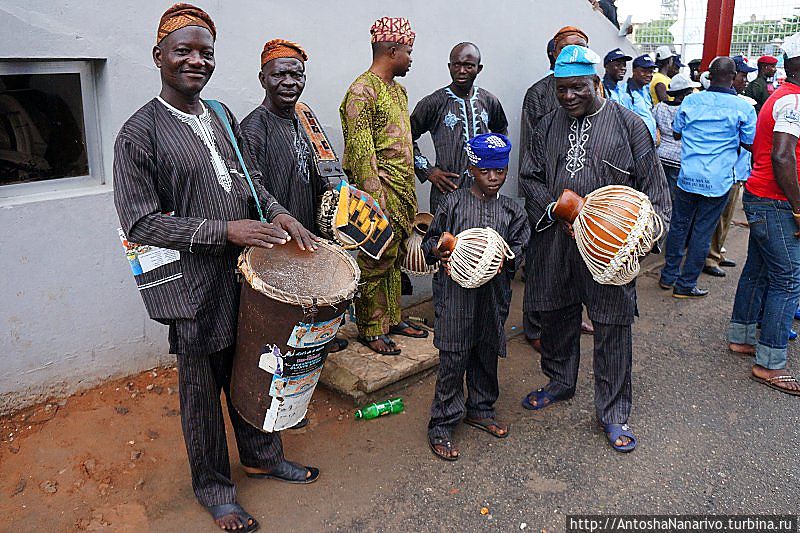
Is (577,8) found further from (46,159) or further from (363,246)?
(46,159)

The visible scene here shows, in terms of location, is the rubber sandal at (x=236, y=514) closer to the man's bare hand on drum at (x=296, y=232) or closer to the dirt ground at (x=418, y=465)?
the dirt ground at (x=418, y=465)

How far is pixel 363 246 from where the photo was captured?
12.3 ft

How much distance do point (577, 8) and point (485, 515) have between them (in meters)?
5.74

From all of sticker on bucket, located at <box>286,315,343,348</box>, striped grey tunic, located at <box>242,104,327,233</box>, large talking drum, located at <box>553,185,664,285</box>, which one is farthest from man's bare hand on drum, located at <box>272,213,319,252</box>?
large talking drum, located at <box>553,185,664,285</box>

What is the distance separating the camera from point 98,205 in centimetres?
398

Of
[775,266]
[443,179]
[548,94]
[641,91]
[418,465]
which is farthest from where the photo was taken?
[641,91]

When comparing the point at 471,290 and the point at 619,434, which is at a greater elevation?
the point at 471,290

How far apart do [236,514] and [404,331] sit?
7.06ft

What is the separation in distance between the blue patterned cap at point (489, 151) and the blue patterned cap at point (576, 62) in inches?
20.2

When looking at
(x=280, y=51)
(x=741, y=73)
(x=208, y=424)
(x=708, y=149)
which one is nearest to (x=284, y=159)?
(x=280, y=51)

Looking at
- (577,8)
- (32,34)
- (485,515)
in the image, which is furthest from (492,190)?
(577,8)

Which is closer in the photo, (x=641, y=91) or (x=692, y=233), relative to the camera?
(x=692, y=233)

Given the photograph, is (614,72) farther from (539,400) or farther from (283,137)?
(283,137)

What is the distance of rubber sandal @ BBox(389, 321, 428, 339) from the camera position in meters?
4.96
